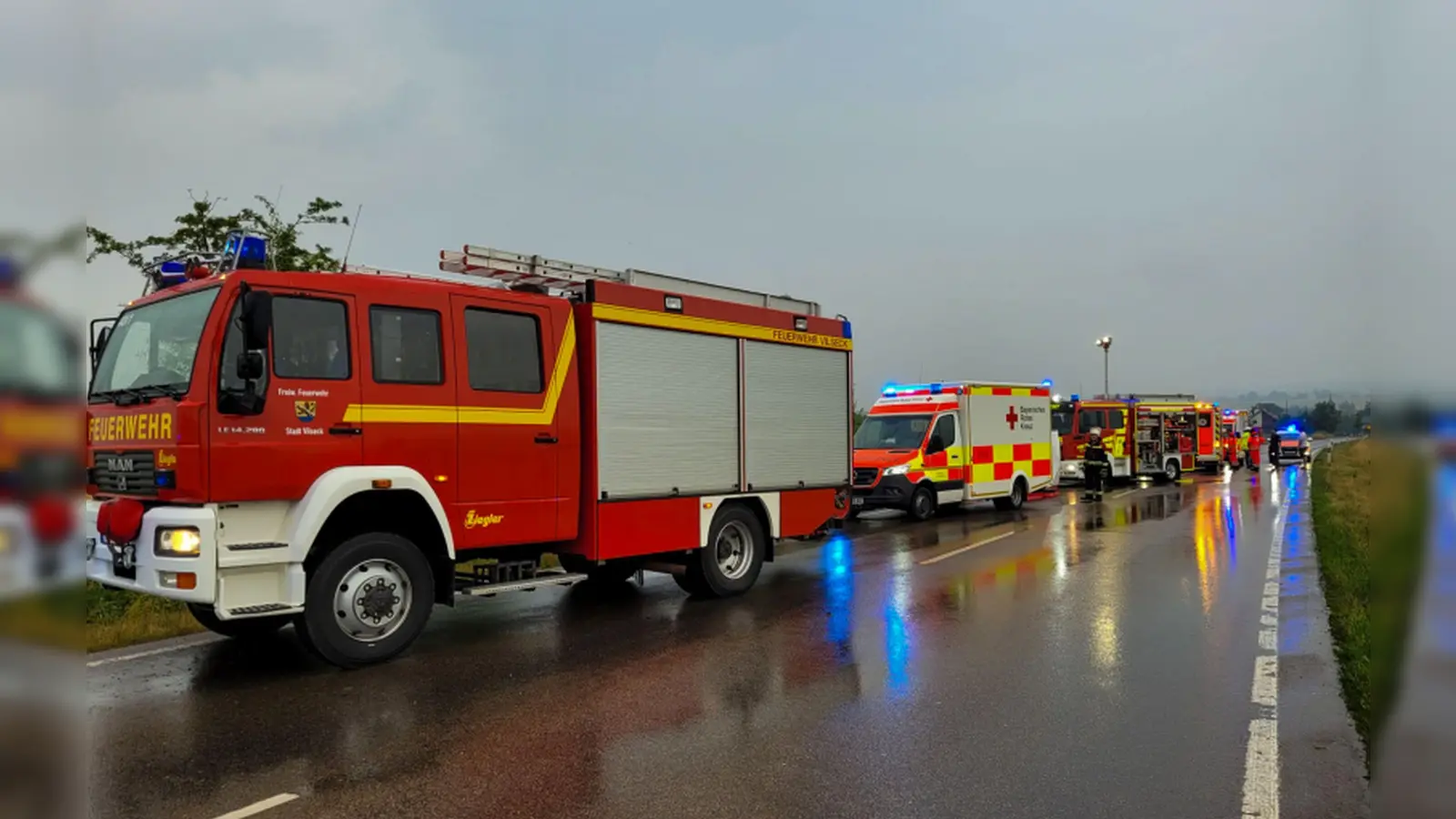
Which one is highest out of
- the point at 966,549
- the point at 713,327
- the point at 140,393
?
the point at 713,327

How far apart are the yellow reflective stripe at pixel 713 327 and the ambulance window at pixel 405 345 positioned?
1.48 metres

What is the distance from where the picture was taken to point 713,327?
9.13m

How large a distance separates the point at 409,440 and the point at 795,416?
4.58 meters

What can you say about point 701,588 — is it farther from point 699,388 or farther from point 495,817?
point 495,817

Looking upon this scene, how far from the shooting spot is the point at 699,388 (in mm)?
8969

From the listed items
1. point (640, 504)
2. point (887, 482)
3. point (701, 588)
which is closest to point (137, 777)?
point (640, 504)

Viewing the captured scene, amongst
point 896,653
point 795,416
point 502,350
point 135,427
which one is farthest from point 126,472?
point 795,416

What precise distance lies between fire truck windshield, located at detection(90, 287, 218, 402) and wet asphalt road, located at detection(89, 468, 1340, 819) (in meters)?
1.93

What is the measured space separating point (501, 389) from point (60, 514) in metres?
6.66

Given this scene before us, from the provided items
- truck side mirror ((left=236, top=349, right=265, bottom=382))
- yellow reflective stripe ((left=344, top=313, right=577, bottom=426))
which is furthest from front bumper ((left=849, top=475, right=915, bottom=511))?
truck side mirror ((left=236, top=349, right=265, bottom=382))

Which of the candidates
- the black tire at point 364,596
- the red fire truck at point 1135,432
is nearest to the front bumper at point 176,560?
the black tire at point 364,596

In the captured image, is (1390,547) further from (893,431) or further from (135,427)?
(893,431)

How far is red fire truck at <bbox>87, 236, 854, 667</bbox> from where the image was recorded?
232 inches

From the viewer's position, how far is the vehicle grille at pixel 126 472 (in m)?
5.90
